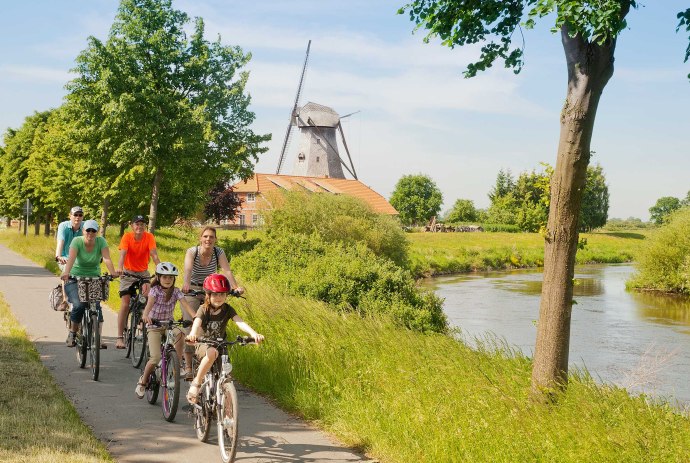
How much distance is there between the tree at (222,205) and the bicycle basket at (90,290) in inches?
1974

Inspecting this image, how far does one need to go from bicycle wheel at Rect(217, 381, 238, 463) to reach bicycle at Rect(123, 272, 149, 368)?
12.6ft

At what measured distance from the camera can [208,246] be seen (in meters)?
8.47

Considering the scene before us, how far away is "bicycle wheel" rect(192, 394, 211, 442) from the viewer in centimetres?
652

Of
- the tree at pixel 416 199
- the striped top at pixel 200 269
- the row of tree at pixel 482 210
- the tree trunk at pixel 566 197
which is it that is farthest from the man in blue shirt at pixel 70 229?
the tree at pixel 416 199

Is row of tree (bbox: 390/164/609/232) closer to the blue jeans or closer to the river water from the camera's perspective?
the river water

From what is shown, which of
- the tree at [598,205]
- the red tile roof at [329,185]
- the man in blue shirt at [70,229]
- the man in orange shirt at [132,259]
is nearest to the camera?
the man in orange shirt at [132,259]

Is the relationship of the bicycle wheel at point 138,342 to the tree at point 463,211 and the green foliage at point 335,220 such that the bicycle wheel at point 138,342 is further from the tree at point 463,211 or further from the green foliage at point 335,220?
the tree at point 463,211

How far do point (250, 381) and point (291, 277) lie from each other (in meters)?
10.0

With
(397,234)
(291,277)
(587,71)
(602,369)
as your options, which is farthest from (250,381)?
(397,234)

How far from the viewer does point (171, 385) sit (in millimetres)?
7254

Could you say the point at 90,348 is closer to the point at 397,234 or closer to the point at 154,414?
the point at 154,414

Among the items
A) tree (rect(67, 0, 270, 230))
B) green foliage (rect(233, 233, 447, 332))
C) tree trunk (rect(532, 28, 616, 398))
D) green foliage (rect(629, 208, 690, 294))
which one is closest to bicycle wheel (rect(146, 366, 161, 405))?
tree trunk (rect(532, 28, 616, 398))

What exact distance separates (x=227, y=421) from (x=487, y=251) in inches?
2149

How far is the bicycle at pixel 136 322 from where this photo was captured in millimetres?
10000
